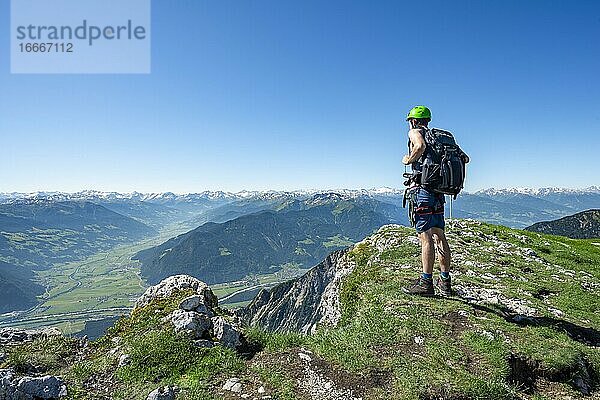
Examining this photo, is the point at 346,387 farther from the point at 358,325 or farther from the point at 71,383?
the point at 71,383

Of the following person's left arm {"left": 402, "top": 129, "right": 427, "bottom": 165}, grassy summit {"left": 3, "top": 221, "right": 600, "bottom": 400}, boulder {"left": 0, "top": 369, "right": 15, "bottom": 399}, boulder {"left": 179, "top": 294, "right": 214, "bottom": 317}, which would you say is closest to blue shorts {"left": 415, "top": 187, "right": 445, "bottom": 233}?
person's left arm {"left": 402, "top": 129, "right": 427, "bottom": 165}

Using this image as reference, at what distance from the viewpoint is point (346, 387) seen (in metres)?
6.84

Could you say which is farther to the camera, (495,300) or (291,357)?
(495,300)

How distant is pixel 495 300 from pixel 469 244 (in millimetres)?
7618

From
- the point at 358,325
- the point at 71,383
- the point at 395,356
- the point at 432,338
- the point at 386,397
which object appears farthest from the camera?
the point at 358,325

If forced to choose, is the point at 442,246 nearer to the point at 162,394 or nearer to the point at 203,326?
the point at 203,326

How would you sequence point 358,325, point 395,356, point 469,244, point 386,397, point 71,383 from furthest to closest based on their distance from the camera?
point 469,244 < point 358,325 < point 395,356 < point 71,383 < point 386,397

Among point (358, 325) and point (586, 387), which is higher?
point (358, 325)

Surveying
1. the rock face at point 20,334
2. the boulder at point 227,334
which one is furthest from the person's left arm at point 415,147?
the rock face at point 20,334

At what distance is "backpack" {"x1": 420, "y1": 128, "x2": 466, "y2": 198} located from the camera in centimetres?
962

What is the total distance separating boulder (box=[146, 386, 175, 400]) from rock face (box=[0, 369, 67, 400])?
165 cm

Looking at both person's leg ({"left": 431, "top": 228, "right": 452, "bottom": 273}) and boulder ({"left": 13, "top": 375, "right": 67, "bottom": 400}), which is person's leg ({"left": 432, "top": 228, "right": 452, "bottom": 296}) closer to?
person's leg ({"left": 431, "top": 228, "right": 452, "bottom": 273})

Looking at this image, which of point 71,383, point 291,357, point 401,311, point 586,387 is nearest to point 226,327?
point 291,357

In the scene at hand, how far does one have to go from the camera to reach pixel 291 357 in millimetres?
8164
